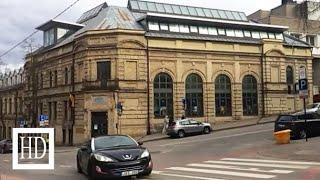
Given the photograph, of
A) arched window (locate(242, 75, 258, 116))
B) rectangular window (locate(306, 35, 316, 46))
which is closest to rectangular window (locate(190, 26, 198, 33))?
arched window (locate(242, 75, 258, 116))

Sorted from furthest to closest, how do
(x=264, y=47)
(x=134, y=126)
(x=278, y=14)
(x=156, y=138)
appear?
(x=278, y=14) < (x=264, y=47) < (x=134, y=126) < (x=156, y=138)

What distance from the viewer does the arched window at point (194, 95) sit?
170 feet

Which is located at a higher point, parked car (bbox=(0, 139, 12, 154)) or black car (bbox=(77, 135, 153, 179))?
black car (bbox=(77, 135, 153, 179))

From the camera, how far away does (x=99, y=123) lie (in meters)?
47.9

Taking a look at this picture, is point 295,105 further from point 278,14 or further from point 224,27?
point 278,14

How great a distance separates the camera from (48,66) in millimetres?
58531

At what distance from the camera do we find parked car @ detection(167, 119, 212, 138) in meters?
43.4

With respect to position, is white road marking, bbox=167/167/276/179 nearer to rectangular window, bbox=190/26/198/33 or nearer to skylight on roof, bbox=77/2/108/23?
rectangular window, bbox=190/26/198/33

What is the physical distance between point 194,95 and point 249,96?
690cm

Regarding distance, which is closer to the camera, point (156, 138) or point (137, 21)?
point (156, 138)

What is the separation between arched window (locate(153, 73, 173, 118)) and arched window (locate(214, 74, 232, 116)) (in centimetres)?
542

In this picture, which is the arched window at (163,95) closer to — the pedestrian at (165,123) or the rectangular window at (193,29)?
the pedestrian at (165,123)

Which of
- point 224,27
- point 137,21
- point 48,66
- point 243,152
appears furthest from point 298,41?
point 243,152

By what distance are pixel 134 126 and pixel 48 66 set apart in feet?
52.8
